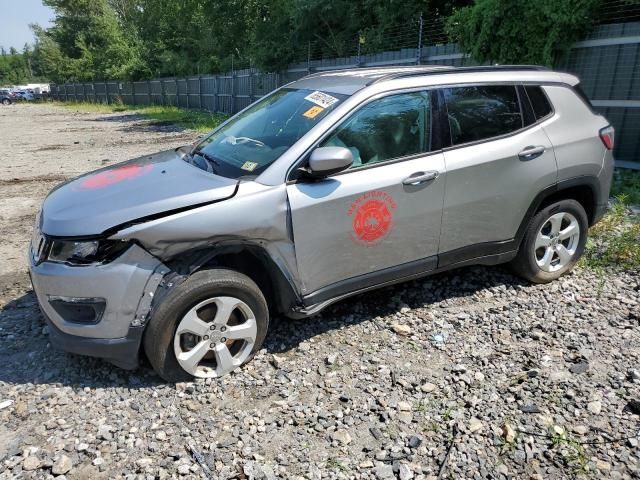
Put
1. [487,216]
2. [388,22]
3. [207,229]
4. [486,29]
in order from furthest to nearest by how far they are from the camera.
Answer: [388,22] < [486,29] < [487,216] < [207,229]

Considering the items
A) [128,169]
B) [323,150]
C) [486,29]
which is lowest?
[128,169]

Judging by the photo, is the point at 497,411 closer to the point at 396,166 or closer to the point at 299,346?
the point at 299,346

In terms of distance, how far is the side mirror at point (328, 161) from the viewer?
2998mm

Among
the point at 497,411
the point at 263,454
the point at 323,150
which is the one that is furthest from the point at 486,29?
the point at 263,454

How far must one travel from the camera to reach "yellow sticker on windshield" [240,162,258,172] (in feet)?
10.4

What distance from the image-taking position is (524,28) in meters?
8.27

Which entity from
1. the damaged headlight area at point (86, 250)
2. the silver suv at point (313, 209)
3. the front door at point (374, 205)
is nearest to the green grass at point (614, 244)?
the silver suv at point (313, 209)

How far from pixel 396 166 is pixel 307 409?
5.55ft

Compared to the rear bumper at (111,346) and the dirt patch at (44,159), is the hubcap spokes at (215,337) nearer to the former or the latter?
the rear bumper at (111,346)

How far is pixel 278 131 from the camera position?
3.47 meters

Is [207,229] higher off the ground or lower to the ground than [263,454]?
higher

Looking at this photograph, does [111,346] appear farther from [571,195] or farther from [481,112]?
[571,195]

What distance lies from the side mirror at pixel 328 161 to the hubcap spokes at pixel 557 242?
2.01 meters

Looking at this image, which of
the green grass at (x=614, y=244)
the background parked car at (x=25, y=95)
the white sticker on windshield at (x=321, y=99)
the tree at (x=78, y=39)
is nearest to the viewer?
the white sticker on windshield at (x=321, y=99)
